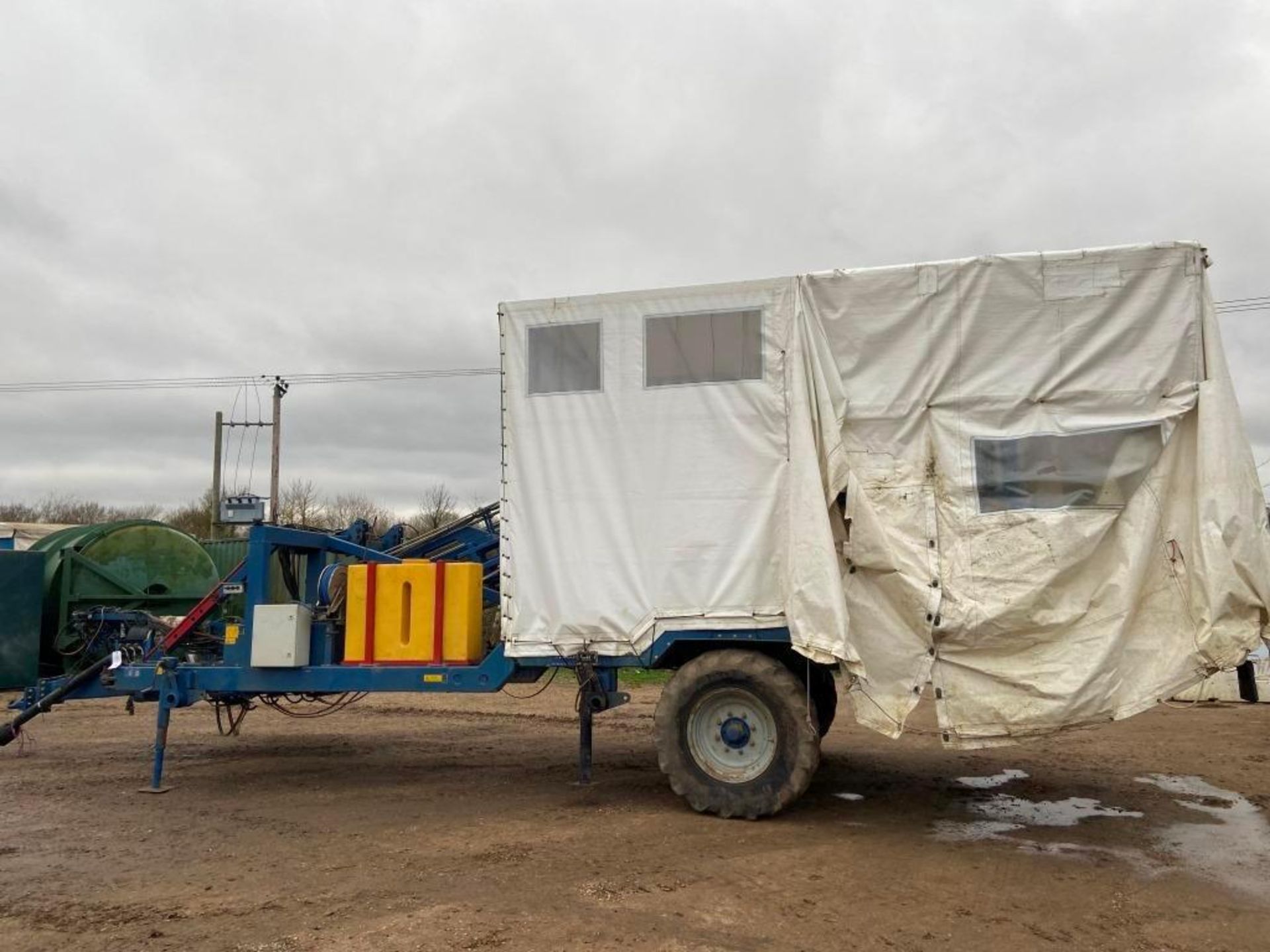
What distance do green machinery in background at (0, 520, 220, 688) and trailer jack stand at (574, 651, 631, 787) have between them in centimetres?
605

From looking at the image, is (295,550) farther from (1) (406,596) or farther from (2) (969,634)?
(2) (969,634)

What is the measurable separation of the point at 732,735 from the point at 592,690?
116 cm

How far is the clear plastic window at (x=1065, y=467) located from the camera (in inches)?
266

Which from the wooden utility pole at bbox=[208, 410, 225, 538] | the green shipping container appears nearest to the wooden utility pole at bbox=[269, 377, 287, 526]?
the wooden utility pole at bbox=[208, 410, 225, 538]

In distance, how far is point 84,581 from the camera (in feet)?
36.1

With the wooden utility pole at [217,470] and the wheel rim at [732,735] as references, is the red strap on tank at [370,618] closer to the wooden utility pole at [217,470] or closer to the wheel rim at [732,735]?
the wheel rim at [732,735]

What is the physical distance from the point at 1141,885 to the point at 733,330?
A: 4.63m

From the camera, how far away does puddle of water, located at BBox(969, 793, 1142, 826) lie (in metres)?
7.59

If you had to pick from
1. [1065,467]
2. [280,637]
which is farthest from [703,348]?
[280,637]

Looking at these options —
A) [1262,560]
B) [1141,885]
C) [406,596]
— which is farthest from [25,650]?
[1262,560]

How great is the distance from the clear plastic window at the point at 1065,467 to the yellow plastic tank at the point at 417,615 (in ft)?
13.6

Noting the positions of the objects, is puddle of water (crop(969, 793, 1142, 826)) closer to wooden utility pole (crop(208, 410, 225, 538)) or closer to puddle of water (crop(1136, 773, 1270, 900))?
puddle of water (crop(1136, 773, 1270, 900))

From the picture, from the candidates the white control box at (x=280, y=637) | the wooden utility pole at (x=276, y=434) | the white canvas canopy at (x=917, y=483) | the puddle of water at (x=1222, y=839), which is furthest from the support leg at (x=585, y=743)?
the wooden utility pole at (x=276, y=434)

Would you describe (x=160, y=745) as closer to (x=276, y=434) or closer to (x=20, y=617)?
(x=20, y=617)
